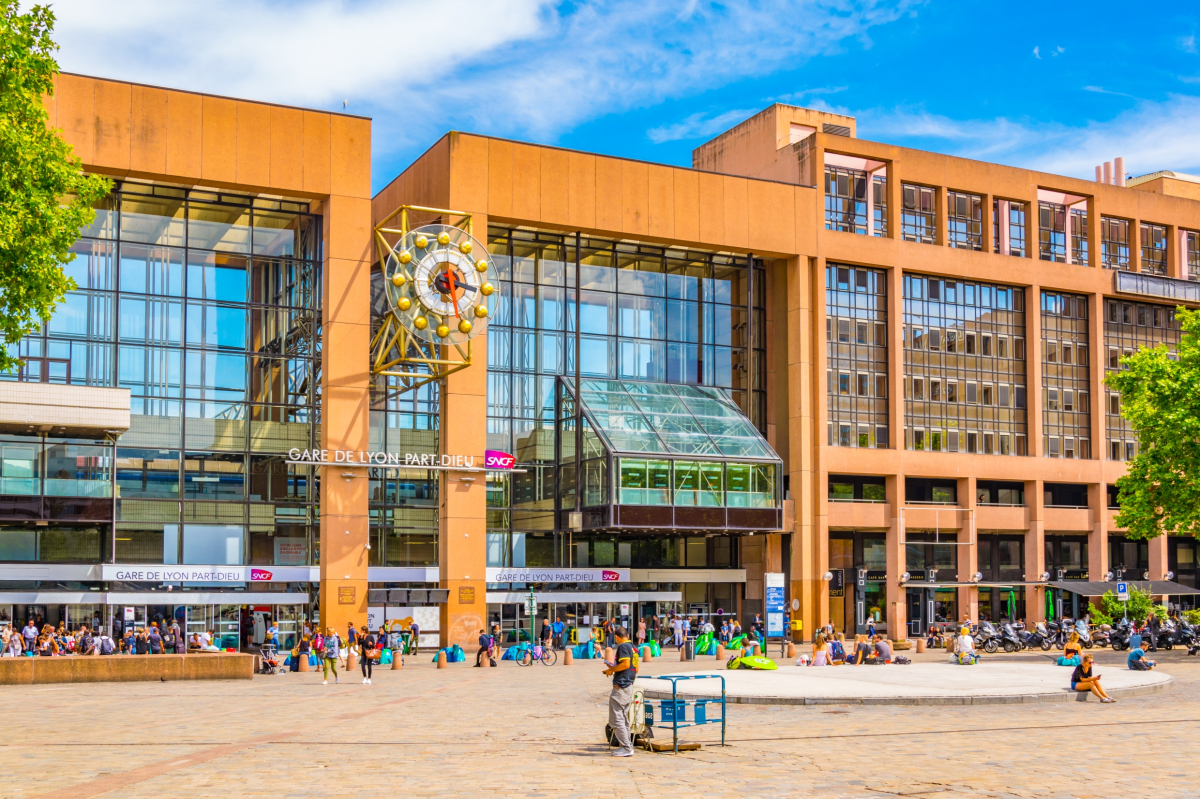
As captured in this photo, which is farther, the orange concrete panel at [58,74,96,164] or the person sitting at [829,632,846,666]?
the orange concrete panel at [58,74,96,164]

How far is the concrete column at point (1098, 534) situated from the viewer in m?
69.4

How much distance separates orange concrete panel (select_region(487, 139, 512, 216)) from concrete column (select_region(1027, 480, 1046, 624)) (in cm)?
3382

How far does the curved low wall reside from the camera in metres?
33.6

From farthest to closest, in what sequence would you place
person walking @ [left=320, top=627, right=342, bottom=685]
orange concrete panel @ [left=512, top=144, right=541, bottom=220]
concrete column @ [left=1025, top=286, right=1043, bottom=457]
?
1. concrete column @ [left=1025, top=286, right=1043, bottom=457]
2. orange concrete panel @ [left=512, top=144, right=541, bottom=220]
3. person walking @ [left=320, top=627, right=342, bottom=685]

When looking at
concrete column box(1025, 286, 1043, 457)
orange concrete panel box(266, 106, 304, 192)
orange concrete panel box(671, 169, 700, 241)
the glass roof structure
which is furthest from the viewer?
concrete column box(1025, 286, 1043, 457)

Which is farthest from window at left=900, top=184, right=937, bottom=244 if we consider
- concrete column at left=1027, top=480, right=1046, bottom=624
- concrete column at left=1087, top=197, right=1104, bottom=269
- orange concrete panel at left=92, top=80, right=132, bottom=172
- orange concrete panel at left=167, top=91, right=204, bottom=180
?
orange concrete panel at left=92, top=80, right=132, bottom=172

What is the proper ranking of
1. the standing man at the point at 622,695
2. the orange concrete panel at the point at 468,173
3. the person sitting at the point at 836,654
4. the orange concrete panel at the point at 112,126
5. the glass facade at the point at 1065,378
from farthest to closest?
the glass facade at the point at 1065,378, the orange concrete panel at the point at 468,173, the orange concrete panel at the point at 112,126, the person sitting at the point at 836,654, the standing man at the point at 622,695

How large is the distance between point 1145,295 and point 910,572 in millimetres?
22384

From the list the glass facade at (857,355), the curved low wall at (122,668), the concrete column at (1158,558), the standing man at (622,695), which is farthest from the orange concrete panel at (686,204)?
the standing man at (622,695)

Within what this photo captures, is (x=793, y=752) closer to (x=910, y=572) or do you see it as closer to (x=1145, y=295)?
(x=910, y=572)

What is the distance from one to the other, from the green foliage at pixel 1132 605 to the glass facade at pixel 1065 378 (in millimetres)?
17494

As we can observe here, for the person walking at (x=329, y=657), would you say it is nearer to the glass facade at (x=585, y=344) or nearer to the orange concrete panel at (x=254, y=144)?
the glass facade at (x=585, y=344)

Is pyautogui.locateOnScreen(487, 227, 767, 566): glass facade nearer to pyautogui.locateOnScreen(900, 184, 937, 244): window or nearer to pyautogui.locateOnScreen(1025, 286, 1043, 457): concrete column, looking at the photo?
pyautogui.locateOnScreen(900, 184, 937, 244): window

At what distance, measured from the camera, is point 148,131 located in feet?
158
